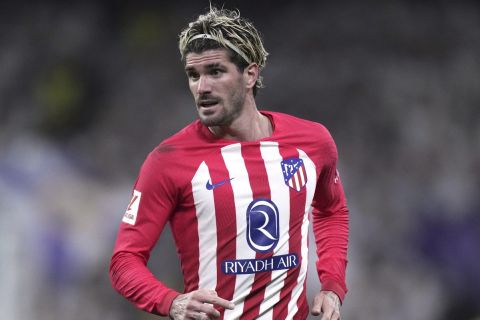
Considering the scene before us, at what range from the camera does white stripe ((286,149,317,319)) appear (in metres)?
2.97

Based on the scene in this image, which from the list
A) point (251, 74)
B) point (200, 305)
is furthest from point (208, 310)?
point (251, 74)

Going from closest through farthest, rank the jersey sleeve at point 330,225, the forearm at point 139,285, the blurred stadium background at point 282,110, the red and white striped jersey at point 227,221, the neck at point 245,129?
the forearm at point 139,285 → the red and white striped jersey at point 227,221 → the neck at point 245,129 → the jersey sleeve at point 330,225 → the blurred stadium background at point 282,110

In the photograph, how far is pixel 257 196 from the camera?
289 centimetres

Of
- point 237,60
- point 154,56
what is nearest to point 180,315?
point 237,60

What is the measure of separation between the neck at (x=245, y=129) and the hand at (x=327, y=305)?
24.9 inches

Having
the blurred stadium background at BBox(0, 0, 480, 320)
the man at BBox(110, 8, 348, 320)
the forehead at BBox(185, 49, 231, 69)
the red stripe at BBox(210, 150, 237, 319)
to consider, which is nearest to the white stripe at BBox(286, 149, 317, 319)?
the man at BBox(110, 8, 348, 320)

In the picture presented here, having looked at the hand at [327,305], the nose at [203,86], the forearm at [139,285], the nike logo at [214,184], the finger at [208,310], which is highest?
the nose at [203,86]

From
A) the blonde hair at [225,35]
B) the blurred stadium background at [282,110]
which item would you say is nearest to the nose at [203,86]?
the blonde hair at [225,35]

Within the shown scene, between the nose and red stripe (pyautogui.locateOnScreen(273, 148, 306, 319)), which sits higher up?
the nose

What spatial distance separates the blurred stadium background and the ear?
8.86 ft

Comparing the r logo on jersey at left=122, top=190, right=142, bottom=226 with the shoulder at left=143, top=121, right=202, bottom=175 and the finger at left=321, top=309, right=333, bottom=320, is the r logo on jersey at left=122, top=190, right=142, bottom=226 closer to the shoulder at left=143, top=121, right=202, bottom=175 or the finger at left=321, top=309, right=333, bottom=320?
the shoulder at left=143, top=121, right=202, bottom=175

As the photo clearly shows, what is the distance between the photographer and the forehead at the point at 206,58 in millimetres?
2902

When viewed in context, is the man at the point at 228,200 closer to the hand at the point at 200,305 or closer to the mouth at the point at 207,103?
the mouth at the point at 207,103

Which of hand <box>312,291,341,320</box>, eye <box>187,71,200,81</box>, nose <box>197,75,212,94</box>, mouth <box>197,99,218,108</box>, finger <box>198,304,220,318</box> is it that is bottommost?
hand <box>312,291,341,320</box>
